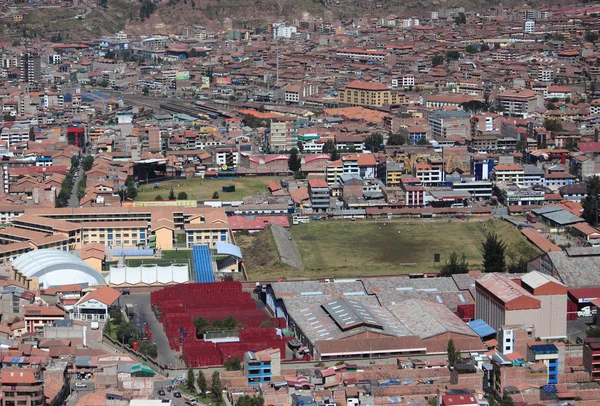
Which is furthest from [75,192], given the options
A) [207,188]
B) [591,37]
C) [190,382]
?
[591,37]

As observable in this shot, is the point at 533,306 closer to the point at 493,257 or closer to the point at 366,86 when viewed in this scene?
the point at 493,257

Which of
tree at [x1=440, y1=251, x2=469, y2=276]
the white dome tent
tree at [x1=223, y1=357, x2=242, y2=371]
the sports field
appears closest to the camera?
tree at [x1=223, y1=357, x2=242, y2=371]

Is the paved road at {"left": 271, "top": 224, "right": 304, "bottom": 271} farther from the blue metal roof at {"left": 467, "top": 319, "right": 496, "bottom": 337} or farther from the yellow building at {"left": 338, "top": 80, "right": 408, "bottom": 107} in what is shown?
the yellow building at {"left": 338, "top": 80, "right": 408, "bottom": 107}

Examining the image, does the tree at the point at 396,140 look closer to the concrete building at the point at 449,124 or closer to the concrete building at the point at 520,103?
the concrete building at the point at 449,124

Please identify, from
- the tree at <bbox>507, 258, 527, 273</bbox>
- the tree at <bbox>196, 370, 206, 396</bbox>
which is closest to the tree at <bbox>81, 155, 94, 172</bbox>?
the tree at <bbox>507, 258, 527, 273</bbox>

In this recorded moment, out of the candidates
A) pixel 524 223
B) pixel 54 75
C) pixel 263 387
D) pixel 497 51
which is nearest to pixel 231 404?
pixel 263 387

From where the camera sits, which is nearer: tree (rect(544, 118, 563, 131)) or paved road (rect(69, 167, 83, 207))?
paved road (rect(69, 167, 83, 207))

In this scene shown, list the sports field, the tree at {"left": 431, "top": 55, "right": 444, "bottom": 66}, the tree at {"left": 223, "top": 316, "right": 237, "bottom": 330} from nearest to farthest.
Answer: the tree at {"left": 223, "top": 316, "right": 237, "bottom": 330}, the sports field, the tree at {"left": 431, "top": 55, "right": 444, "bottom": 66}

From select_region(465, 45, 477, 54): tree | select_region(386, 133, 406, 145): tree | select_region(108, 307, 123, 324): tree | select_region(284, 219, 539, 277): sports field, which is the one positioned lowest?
select_region(108, 307, 123, 324): tree

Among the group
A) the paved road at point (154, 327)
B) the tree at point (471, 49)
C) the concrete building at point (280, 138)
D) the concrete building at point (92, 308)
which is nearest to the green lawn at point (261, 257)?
the paved road at point (154, 327)
